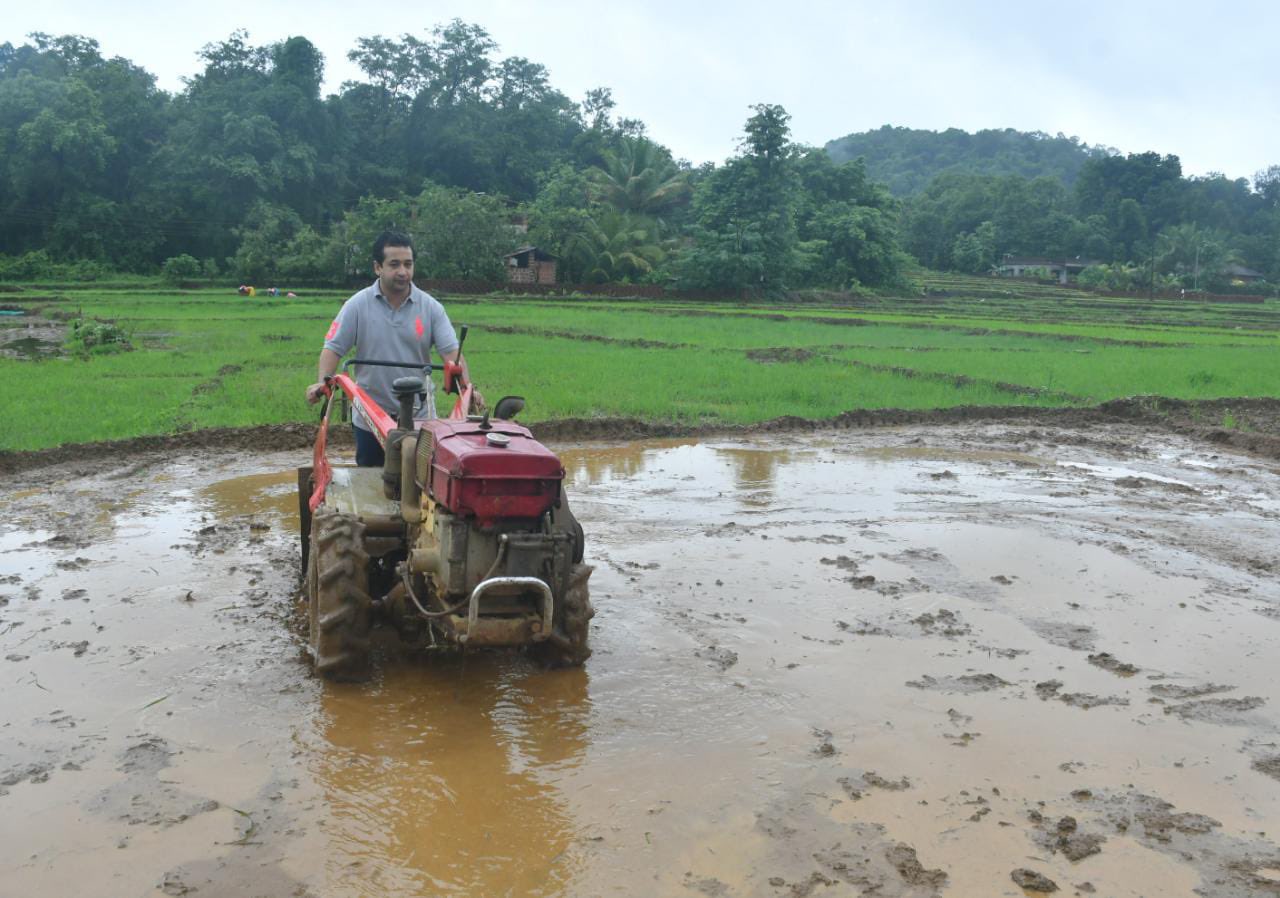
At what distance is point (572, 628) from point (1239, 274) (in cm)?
6914

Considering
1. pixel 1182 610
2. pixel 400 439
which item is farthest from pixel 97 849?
pixel 1182 610

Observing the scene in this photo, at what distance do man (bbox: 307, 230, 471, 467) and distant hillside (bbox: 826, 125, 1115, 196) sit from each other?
102m

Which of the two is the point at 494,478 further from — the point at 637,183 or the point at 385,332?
the point at 637,183

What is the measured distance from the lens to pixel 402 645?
4.68 m

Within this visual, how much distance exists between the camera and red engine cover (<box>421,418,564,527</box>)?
375cm

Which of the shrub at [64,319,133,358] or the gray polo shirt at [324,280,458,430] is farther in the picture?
the shrub at [64,319,133,358]

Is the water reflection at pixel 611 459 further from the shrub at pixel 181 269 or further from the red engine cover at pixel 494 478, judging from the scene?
the shrub at pixel 181 269

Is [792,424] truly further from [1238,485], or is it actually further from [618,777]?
[618,777]

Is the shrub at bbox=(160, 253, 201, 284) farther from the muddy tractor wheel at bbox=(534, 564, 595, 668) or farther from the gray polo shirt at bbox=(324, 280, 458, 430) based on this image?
the muddy tractor wheel at bbox=(534, 564, 595, 668)

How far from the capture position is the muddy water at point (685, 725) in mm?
3061

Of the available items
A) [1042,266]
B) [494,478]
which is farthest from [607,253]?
[494,478]

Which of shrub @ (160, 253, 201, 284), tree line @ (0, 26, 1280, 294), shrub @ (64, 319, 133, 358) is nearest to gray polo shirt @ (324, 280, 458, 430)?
shrub @ (64, 319, 133, 358)

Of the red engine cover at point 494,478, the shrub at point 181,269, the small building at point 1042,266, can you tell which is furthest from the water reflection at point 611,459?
the small building at point 1042,266

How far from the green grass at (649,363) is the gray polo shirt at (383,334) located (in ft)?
17.5
